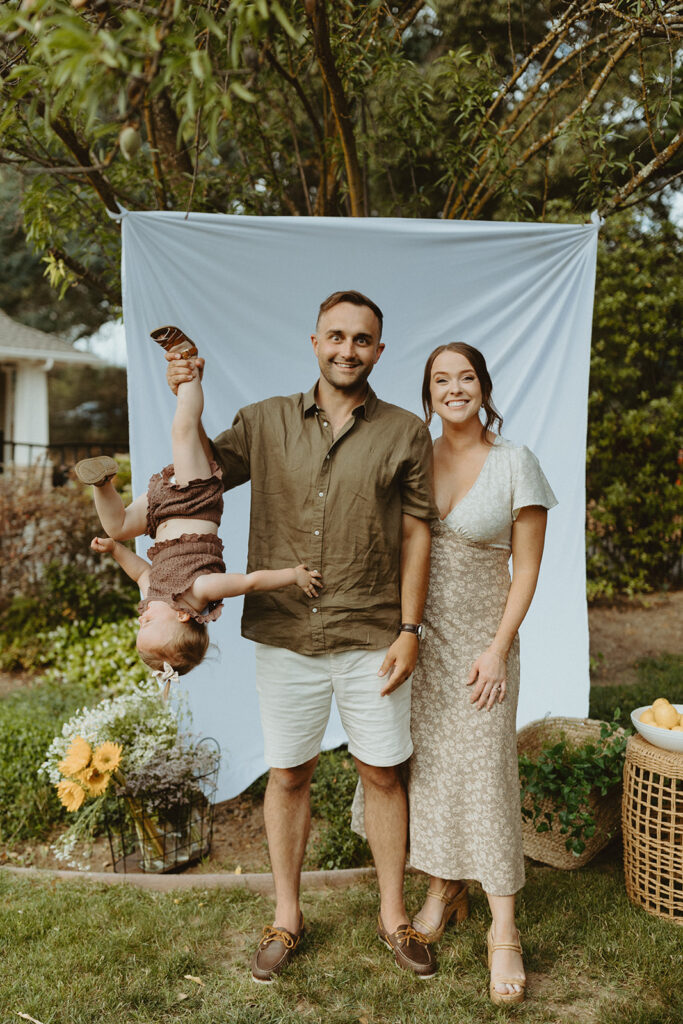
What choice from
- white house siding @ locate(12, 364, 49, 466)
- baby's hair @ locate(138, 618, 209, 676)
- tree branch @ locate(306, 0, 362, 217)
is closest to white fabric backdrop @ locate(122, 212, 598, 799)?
tree branch @ locate(306, 0, 362, 217)

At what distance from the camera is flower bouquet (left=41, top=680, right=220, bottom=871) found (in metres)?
2.74

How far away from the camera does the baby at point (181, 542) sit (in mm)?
2002

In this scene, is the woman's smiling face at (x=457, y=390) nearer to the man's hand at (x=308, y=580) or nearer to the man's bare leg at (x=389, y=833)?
the man's hand at (x=308, y=580)

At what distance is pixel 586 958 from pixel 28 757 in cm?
226

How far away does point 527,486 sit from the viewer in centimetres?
215

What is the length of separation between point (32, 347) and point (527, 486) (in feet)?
32.7

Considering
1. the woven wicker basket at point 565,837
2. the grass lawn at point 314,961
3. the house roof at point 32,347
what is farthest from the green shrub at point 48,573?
the house roof at point 32,347

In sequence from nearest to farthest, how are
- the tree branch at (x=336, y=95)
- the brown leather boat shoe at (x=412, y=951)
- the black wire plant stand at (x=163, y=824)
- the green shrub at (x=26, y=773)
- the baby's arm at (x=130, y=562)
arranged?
the baby's arm at (x=130, y=562) → the brown leather boat shoe at (x=412, y=951) → the tree branch at (x=336, y=95) → the black wire plant stand at (x=163, y=824) → the green shrub at (x=26, y=773)

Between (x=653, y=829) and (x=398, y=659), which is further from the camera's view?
Answer: (x=653, y=829)

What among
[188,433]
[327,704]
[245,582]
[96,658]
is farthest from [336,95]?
[96,658]

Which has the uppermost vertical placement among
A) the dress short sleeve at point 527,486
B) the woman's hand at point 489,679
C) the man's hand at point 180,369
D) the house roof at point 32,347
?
the house roof at point 32,347

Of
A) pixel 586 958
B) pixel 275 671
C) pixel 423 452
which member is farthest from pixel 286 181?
pixel 586 958

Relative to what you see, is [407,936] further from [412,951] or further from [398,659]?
[398,659]

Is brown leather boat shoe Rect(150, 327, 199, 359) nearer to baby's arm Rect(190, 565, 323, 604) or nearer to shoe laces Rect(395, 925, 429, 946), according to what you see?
baby's arm Rect(190, 565, 323, 604)
